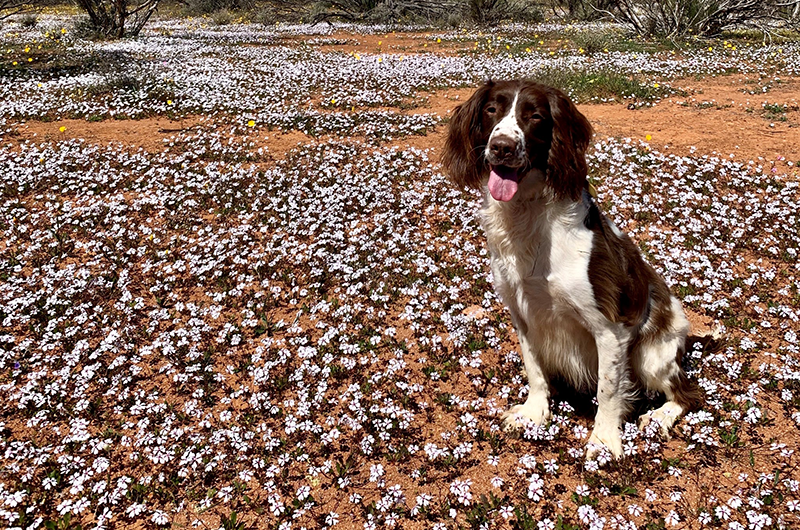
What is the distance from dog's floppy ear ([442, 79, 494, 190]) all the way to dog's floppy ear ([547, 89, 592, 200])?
1.44ft

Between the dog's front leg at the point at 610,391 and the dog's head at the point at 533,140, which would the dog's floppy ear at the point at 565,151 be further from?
the dog's front leg at the point at 610,391

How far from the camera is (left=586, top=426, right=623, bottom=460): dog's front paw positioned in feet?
11.3

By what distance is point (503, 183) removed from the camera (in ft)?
9.72

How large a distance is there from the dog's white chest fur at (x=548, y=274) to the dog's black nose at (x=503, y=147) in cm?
43

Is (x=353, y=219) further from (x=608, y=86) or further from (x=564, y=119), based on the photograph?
(x=608, y=86)

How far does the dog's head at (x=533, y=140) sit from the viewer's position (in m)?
2.88

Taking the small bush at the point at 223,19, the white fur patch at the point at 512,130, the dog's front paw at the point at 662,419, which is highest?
the small bush at the point at 223,19

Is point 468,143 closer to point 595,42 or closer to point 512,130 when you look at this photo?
point 512,130

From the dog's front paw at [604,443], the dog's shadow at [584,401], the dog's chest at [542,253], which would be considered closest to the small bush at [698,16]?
the dog's shadow at [584,401]

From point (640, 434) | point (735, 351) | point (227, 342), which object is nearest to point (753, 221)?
point (735, 351)

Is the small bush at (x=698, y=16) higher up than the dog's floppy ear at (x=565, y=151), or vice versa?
the small bush at (x=698, y=16)

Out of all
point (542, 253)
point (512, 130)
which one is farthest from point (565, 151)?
point (542, 253)

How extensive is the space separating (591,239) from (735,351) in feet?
7.31

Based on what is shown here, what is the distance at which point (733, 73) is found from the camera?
13875mm
